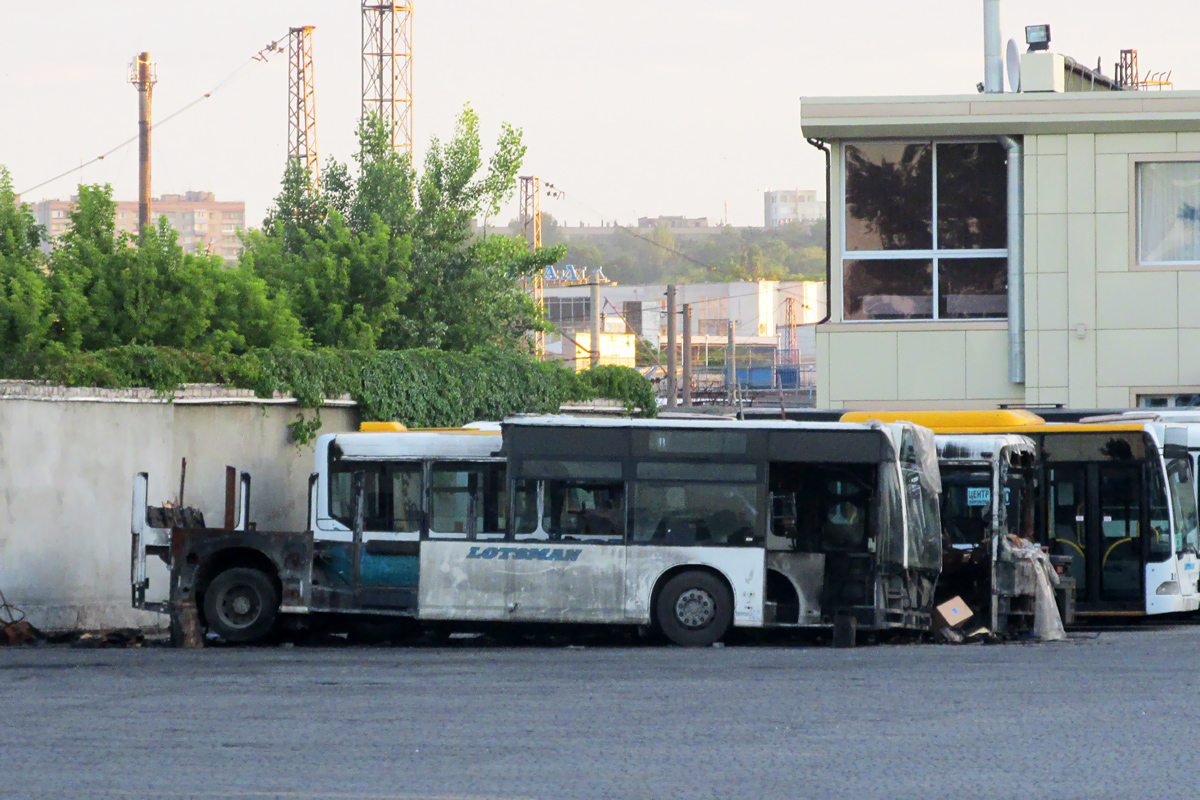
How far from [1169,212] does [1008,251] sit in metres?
2.64

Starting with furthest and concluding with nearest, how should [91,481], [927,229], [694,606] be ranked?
[927,229]
[91,481]
[694,606]

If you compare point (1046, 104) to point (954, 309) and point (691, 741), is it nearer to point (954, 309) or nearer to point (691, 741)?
point (954, 309)

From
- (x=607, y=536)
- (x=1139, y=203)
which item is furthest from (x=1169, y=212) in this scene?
(x=607, y=536)

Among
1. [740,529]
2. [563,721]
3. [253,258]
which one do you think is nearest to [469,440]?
[740,529]

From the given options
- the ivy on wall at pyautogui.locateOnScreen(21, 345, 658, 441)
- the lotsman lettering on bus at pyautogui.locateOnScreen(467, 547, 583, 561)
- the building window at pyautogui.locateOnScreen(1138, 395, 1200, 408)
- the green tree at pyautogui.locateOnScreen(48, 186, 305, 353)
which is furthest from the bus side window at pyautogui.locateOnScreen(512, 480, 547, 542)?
the building window at pyautogui.locateOnScreen(1138, 395, 1200, 408)

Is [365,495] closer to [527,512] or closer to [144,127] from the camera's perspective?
[527,512]

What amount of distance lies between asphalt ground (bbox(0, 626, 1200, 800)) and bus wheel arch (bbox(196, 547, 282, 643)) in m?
1.76

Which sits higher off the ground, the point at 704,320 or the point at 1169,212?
the point at 704,320

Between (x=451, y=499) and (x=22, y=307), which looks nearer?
(x=451, y=499)

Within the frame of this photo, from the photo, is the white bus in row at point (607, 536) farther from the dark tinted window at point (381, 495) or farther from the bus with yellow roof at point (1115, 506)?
the bus with yellow roof at point (1115, 506)

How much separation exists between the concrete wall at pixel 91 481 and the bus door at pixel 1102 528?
1100 centimetres

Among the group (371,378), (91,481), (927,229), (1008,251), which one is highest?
(927,229)

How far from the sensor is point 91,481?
1867 cm

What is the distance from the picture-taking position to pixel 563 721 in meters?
10.2
